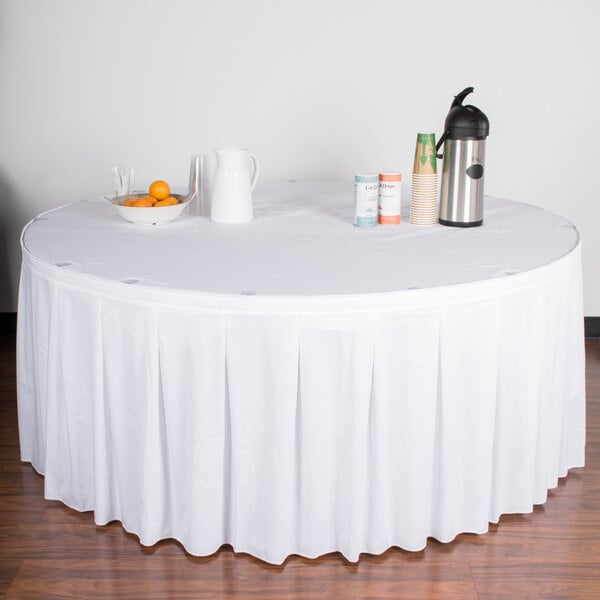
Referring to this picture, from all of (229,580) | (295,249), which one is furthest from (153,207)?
(229,580)

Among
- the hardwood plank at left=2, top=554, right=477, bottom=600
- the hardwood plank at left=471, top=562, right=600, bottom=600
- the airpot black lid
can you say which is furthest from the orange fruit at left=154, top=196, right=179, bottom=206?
the hardwood plank at left=471, top=562, right=600, bottom=600

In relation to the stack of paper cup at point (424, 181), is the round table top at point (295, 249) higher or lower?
lower

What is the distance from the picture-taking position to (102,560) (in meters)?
2.13

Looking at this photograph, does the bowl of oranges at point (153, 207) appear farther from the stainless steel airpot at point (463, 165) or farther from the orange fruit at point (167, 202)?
the stainless steel airpot at point (463, 165)

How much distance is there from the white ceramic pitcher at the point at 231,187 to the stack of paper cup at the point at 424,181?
1.66 ft

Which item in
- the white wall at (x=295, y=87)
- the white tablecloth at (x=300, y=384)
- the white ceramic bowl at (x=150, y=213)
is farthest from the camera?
the white wall at (x=295, y=87)

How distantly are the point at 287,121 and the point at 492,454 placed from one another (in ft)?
6.61

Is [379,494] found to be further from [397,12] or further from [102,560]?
[397,12]

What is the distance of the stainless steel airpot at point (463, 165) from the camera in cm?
243

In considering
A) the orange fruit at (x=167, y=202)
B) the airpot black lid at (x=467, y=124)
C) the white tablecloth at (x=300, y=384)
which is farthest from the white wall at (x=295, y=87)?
the white tablecloth at (x=300, y=384)

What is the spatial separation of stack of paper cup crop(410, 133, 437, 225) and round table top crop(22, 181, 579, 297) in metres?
0.05

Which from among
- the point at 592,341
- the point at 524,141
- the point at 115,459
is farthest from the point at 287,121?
the point at 115,459

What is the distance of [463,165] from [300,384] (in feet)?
3.07

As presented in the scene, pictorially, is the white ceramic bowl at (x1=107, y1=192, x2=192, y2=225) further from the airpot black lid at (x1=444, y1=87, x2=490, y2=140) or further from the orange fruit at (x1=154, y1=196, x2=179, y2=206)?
the airpot black lid at (x1=444, y1=87, x2=490, y2=140)
